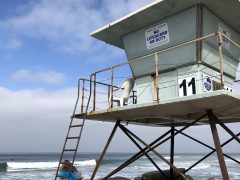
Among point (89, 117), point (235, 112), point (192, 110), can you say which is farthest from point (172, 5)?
point (89, 117)

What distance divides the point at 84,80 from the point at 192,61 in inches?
160

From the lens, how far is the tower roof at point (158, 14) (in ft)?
31.8

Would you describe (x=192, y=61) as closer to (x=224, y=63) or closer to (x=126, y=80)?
(x=224, y=63)

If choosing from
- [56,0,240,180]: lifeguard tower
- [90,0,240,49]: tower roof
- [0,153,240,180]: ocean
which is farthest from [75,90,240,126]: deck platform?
[0,153,240,180]: ocean

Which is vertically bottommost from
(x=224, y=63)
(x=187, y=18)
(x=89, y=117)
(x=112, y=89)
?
(x=89, y=117)

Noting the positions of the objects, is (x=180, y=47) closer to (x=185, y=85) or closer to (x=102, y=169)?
(x=185, y=85)

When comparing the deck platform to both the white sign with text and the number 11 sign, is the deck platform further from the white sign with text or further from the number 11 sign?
the white sign with text

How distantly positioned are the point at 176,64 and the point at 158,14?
1713 millimetres

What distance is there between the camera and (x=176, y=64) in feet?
32.8

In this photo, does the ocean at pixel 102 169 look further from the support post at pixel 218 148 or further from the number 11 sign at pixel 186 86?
the number 11 sign at pixel 186 86

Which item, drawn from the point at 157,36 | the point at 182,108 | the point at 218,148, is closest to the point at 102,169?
the point at 157,36

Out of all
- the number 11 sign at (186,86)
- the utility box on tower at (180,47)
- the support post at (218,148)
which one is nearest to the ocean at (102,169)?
the utility box on tower at (180,47)

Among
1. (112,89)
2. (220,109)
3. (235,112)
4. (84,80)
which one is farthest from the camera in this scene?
(84,80)

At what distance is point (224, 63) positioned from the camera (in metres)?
10.5
